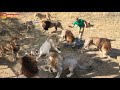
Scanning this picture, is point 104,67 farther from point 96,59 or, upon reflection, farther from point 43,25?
point 43,25

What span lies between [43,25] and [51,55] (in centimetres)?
147

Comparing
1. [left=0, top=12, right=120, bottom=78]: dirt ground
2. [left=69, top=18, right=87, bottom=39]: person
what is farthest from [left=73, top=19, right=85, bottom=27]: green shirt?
[left=0, top=12, right=120, bottom=78]: dirt ground

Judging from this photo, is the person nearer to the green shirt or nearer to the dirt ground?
the green shirt

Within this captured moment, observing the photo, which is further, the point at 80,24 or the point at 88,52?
the point at 80,24

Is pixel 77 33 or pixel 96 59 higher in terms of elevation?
pixel 77 33

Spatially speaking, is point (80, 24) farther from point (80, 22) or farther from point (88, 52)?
point (88, 52)

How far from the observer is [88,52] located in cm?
1130

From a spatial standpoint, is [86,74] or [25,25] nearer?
[86,74]

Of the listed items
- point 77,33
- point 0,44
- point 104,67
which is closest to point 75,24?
point 77,33

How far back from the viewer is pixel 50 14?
457 inches

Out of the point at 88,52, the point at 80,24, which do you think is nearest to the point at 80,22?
the point at 80,24

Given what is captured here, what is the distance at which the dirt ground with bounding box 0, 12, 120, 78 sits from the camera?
10.8 m

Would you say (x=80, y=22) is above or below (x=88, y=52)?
above

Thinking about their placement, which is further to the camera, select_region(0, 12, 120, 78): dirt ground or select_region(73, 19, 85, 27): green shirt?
select_region(73, 19, 85, 27): green shirt
